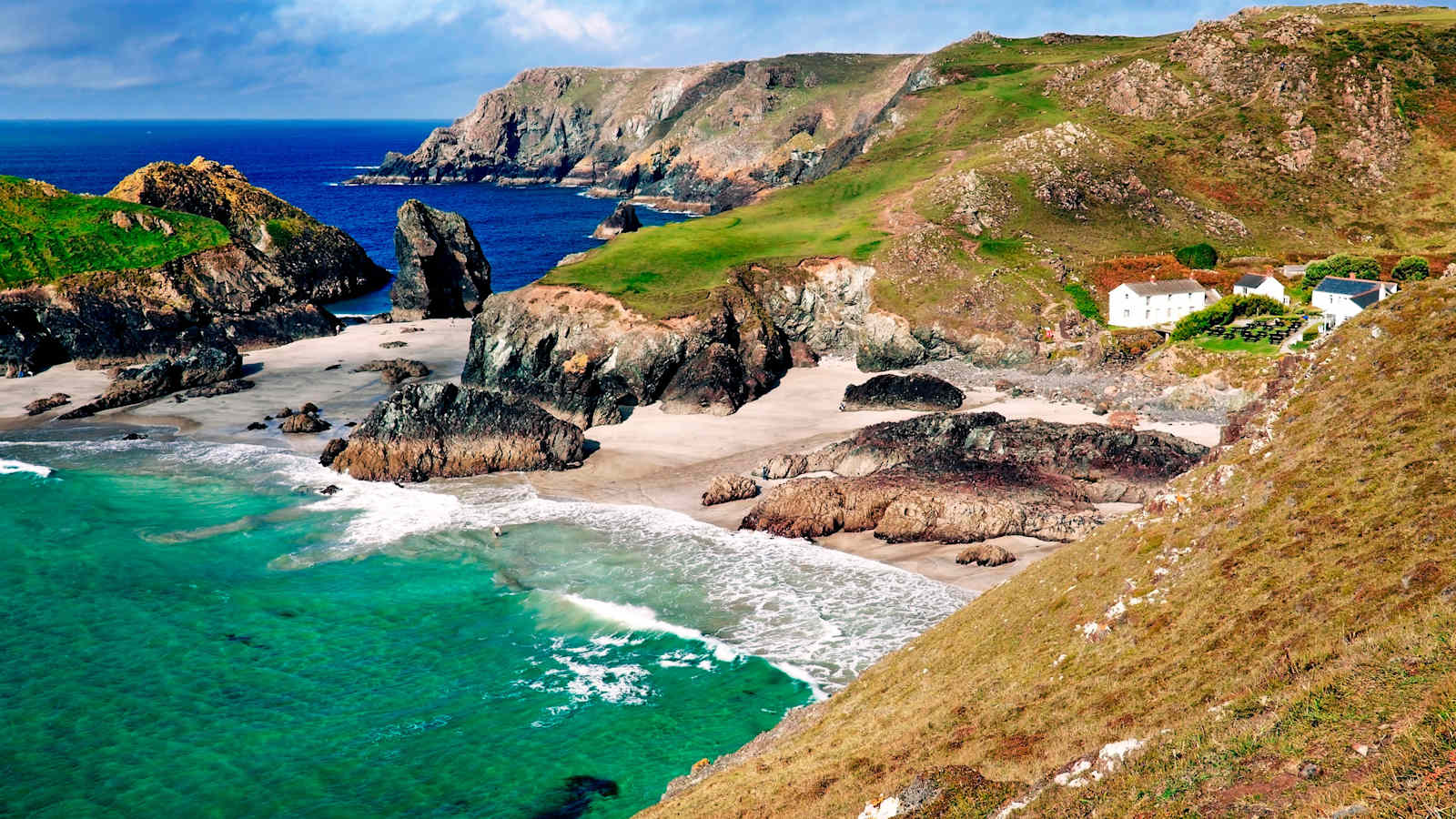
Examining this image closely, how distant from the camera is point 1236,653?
18094 mm

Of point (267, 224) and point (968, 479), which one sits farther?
point (267, 224)

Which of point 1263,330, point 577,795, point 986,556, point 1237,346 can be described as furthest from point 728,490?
point 1263,330

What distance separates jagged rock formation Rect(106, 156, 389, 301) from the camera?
4348 inches

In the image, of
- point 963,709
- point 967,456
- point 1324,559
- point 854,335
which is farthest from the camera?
point 854,335

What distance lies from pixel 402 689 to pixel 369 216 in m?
163

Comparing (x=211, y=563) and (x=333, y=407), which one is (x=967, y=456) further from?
(x=333, y=407)

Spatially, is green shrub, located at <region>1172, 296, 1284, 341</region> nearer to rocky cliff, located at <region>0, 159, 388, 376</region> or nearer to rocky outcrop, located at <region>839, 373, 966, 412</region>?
rocky outcrop, located at <region>839, 373, 966, 412</region>

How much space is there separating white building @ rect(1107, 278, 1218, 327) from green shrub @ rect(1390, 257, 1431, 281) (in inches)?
544

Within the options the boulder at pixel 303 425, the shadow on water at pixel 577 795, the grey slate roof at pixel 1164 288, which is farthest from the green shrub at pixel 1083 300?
the shadow on water at pixel 577 795

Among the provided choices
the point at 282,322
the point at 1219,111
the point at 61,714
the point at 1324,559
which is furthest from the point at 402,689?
the point at 1219,111

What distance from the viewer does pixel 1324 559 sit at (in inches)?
762

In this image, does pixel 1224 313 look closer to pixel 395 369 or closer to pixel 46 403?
pixel 395 369

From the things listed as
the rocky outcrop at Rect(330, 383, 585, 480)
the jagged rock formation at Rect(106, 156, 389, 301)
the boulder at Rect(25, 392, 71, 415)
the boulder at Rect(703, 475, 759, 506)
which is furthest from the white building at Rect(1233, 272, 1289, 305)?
the jagged rock formation at Rect(106, 156, 389, 301)

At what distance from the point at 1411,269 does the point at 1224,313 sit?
18.7 meters
